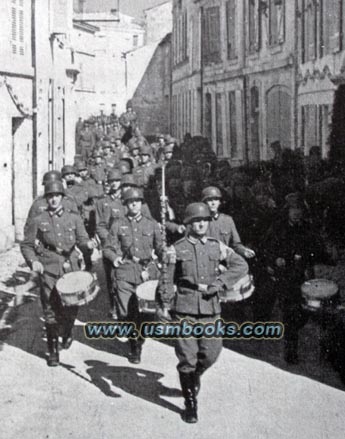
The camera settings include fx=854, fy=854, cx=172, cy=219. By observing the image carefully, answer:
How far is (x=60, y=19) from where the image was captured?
76.6 ft

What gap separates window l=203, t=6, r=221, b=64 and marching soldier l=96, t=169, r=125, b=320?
1805 centimetres

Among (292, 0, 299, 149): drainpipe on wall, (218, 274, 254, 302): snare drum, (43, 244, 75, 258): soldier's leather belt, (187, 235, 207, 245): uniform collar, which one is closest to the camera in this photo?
(187, 235, 207, 245): uniform collar

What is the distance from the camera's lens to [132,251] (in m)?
9.71

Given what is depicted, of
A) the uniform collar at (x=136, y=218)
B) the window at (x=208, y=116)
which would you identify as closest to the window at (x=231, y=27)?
the window at (x=208, y=116)

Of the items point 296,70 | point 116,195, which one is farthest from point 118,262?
point 296,70

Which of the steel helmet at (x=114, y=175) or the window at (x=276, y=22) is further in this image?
the window at (x=276, y=22)

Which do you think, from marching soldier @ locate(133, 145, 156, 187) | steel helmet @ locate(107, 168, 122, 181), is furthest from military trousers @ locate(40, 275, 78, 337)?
marching soldier @ locate(133, 145, 156, 187)

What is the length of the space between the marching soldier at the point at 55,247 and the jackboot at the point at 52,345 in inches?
5.0

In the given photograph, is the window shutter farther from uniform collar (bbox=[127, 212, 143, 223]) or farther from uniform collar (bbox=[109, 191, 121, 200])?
uniform collar (bbox=[127, 212, 143, 223])

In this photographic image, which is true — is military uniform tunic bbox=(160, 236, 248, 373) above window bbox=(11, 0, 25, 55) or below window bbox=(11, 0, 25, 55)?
below

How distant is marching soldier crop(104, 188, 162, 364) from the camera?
31.4 feet

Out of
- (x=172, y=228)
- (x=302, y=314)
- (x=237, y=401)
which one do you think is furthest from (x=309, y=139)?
(x=237, y=401)

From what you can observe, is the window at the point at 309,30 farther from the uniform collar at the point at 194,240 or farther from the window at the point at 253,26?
the uniform collar at the point at 194,240

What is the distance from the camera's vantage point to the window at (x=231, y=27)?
92.0 ft
